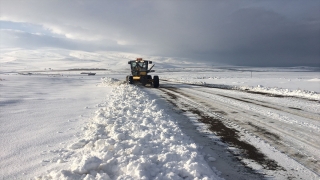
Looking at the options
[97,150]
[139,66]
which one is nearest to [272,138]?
[97,150]

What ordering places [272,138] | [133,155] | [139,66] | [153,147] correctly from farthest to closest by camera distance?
[139,66], [272,138], [153,147], [133,155]

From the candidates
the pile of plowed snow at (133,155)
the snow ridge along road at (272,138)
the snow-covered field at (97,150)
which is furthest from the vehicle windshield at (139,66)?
the pile of plowed snow at (133,155)

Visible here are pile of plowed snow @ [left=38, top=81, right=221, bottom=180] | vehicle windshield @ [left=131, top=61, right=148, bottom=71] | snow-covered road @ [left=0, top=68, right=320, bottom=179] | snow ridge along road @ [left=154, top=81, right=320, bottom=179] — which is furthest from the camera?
vehicle windshield @ [left=131, top=61, right=148, bottom=71]

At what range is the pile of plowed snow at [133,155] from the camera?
3209 mm

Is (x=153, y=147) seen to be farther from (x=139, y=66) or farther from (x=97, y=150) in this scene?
(x=139, y=66)

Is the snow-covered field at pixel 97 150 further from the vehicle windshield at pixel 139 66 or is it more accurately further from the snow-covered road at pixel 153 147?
the vehicle windshield at pixel 139 66

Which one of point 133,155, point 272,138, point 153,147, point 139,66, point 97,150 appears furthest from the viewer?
point 139,66

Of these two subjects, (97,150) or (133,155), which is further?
(97,150)

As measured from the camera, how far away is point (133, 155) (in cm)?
376

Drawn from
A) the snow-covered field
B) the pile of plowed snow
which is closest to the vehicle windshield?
the snow-covered field

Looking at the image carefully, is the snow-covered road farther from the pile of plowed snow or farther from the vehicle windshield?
the vehicle windshield

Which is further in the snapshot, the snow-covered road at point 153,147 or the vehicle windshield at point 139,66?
the vehicle windshield at point 139,66

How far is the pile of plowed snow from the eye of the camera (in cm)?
321

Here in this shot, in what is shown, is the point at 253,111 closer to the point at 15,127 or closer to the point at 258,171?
the point at 258,171
